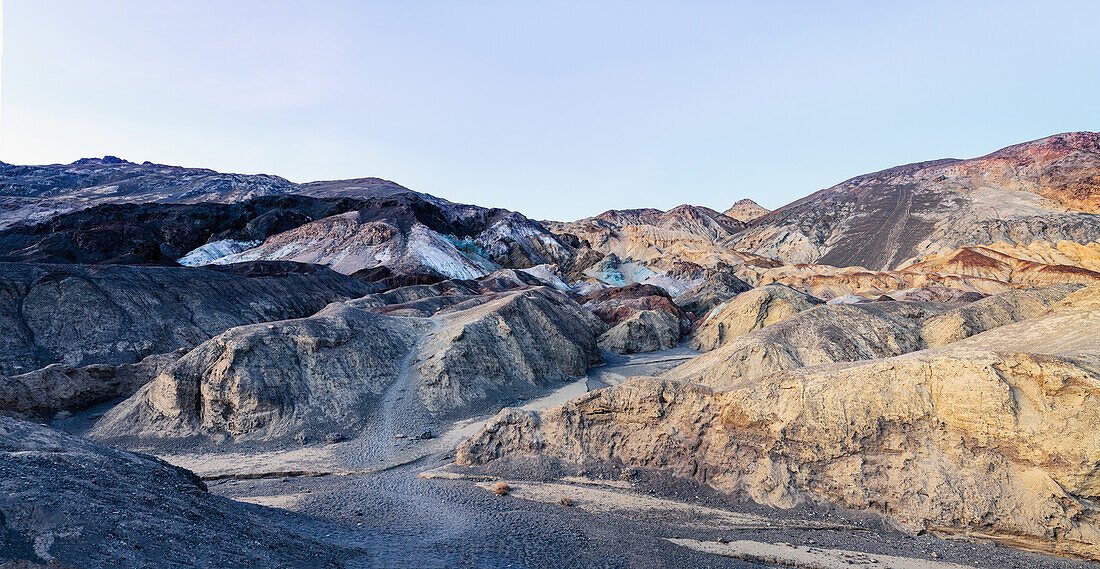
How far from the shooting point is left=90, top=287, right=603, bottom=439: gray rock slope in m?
17.3

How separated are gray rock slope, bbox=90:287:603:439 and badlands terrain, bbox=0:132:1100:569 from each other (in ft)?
0.33

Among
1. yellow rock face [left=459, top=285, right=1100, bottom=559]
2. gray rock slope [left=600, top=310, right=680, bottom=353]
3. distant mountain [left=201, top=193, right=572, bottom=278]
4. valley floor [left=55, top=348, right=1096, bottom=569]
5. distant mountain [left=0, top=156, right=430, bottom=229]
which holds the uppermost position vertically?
distant mountain [left=0, top=156, right=430, bottom=229]

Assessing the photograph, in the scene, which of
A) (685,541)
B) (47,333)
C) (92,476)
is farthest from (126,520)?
(47,333)

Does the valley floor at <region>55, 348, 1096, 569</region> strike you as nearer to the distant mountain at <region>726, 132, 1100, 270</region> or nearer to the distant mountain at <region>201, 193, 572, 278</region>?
the distant mountain at <region>201, 193, 572, 278</region>

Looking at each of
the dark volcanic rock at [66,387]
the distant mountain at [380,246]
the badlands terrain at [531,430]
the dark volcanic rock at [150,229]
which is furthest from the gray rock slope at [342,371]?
the distant mountain at [380,246]

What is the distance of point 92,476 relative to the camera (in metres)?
7.36

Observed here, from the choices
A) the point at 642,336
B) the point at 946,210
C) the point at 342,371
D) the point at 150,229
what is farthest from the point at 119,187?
the point at 946,210

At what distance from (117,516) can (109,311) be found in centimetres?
2802

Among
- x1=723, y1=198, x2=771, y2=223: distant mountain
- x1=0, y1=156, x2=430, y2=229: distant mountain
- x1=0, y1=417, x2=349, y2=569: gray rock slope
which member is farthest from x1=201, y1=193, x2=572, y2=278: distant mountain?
x1=723, y1=198, x2=771, y2=223: distant mountain

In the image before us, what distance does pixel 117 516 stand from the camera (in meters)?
6.43

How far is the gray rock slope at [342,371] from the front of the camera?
56.6ft

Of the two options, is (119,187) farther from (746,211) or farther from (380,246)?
(746,211)

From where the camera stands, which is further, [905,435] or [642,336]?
[642,336]

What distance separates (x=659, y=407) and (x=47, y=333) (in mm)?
30320
